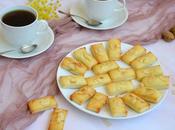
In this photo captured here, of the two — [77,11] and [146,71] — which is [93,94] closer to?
[146,71]

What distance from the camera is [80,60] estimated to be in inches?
29.7

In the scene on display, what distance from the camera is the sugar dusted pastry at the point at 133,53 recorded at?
0.76 meters

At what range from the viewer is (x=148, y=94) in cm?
67

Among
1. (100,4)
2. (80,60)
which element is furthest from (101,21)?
(80,60)

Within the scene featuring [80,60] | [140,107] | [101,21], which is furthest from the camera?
[101,21]

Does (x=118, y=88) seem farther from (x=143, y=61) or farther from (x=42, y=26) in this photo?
(x=42, y=26)

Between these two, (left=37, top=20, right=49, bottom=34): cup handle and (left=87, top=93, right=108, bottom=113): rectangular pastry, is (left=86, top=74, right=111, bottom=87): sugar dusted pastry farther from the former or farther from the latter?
(left=37, top=20, right=49, bottom=34): cup handle

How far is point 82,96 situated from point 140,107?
117 mm

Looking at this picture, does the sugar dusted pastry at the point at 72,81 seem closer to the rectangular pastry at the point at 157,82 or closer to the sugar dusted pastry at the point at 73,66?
the sugar dusted pastry at the point at 73,66

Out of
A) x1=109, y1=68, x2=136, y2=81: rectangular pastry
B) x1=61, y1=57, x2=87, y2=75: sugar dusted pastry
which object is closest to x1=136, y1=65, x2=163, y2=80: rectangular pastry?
x1=109, y1=68, x2=136, y2=81: rectangular pastry

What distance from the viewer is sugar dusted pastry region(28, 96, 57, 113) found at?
0.66m

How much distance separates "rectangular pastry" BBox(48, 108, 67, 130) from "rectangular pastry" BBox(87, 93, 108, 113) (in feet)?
0.17

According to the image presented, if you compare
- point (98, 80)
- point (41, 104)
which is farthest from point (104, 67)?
point (41, 104)

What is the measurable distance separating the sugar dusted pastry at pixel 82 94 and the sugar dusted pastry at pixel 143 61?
125 millimetres
